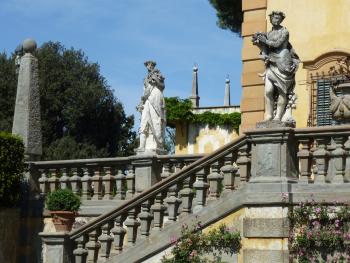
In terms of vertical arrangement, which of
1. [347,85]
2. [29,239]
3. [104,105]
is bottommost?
[29,239]

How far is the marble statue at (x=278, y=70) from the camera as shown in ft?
34.6

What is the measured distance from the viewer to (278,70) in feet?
34.6

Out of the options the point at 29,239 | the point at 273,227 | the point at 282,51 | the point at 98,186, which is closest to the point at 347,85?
the point at 282,51

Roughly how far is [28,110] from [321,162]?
277 inches

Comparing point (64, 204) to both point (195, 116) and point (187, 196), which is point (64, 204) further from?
point (195, 116)

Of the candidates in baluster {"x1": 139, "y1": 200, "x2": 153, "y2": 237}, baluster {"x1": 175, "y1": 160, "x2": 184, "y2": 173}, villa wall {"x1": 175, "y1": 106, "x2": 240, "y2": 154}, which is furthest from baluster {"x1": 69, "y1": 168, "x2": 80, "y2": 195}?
villa wall {"x1": 175, "y1": 106, "x2": 240, "y2": 154}

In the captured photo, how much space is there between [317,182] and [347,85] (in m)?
2.47

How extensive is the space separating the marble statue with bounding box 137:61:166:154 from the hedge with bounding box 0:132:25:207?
8.02ft

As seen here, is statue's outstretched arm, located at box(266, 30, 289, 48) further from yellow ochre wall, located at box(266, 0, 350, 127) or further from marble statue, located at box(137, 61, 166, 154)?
yellow ochre wall, located at box(266, 0, 350, 127)

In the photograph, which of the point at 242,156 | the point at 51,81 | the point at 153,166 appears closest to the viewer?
the point at 242,156

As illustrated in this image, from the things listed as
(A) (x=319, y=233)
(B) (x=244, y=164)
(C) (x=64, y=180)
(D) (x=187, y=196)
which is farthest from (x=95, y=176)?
(A) (x=319, y=233)

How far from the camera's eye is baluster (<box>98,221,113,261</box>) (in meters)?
11.4

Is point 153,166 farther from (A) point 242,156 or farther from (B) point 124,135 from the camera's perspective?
(B) point 124,135

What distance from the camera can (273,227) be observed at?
1012 cm
